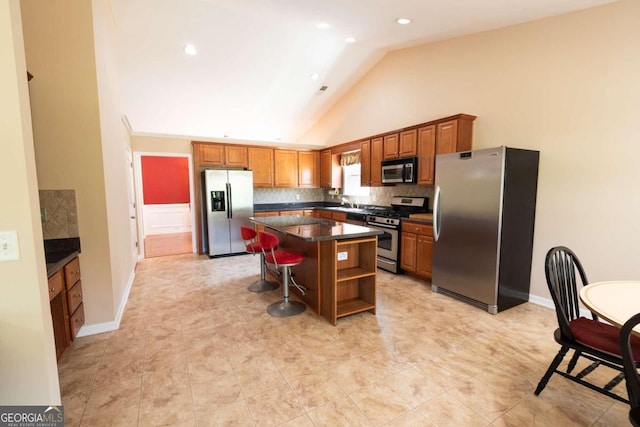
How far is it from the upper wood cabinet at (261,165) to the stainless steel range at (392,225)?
266cm

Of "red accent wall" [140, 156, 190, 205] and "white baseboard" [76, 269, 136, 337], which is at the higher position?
"red accent wall" [140, 156, 190, 205]

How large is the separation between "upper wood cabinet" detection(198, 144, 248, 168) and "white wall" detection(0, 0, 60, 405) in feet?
15.3

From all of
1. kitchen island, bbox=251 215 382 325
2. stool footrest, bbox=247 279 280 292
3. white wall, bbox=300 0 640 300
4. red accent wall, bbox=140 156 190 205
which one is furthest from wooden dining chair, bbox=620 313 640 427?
red accent wall, bbox=140 156 190 205

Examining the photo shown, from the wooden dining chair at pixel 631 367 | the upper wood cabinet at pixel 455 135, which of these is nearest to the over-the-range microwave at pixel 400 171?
the upper wood cabinet at pixel 455 135

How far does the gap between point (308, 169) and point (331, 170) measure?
629 mm

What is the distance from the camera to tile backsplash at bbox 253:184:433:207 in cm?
481

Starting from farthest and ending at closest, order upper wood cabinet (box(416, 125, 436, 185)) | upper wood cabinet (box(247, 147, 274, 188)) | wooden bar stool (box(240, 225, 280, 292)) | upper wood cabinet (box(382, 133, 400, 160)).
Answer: upper wood cabinet (box(247, 147, 274, 188)) → upper wood cabinet (box(382, 133, 400, 160)) → upper wood cabinet (box(416, 125, 436, 185)) → wooden bar stool (box(240, 225, 280, 292))

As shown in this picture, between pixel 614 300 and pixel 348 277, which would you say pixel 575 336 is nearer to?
pixel 614 300

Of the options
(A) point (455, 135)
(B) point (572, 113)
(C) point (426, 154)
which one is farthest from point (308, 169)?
(B) point (572, 113)

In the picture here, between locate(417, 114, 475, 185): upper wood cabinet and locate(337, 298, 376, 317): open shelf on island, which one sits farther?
locate(417, 114, 475, 185): upper wood cabinet

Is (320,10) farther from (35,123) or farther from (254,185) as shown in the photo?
(254,185)

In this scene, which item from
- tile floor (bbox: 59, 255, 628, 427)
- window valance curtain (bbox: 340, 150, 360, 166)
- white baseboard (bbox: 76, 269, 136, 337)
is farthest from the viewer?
window valance curtain (bbox: 340, 150, 360, 166)

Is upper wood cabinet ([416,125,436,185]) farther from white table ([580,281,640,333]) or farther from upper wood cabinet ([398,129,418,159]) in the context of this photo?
white table ([580,281,640,333])

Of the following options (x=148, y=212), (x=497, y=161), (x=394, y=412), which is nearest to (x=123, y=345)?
(x=394, y=412)
